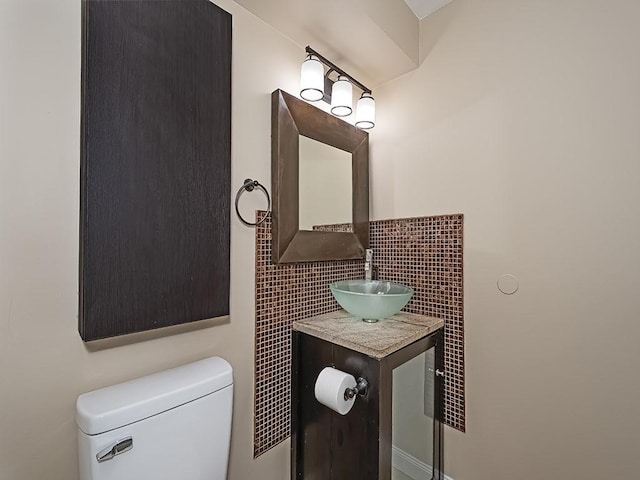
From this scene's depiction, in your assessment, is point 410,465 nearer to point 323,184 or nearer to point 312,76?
point 323,184

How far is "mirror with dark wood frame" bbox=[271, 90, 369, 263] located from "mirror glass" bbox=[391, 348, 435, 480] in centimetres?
62

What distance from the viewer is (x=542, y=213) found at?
120 centimetres

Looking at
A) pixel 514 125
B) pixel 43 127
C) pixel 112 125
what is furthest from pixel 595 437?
pixel 43 127

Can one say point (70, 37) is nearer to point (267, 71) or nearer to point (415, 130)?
point (267, 71)

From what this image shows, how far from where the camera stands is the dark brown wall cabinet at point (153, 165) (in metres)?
0.82

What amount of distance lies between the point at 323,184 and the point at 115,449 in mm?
1226

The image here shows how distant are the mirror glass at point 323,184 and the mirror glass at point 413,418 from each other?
0.75 meters

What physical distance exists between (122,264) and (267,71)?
0.98 meters

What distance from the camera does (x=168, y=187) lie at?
96cm

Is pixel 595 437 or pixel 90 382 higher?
pixel 90 382

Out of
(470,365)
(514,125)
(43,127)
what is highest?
(514,125)

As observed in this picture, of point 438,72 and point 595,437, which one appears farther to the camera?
point 438,72

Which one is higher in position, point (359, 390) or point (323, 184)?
point (323, 184)

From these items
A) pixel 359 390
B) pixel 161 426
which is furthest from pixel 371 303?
pixel 161 426
